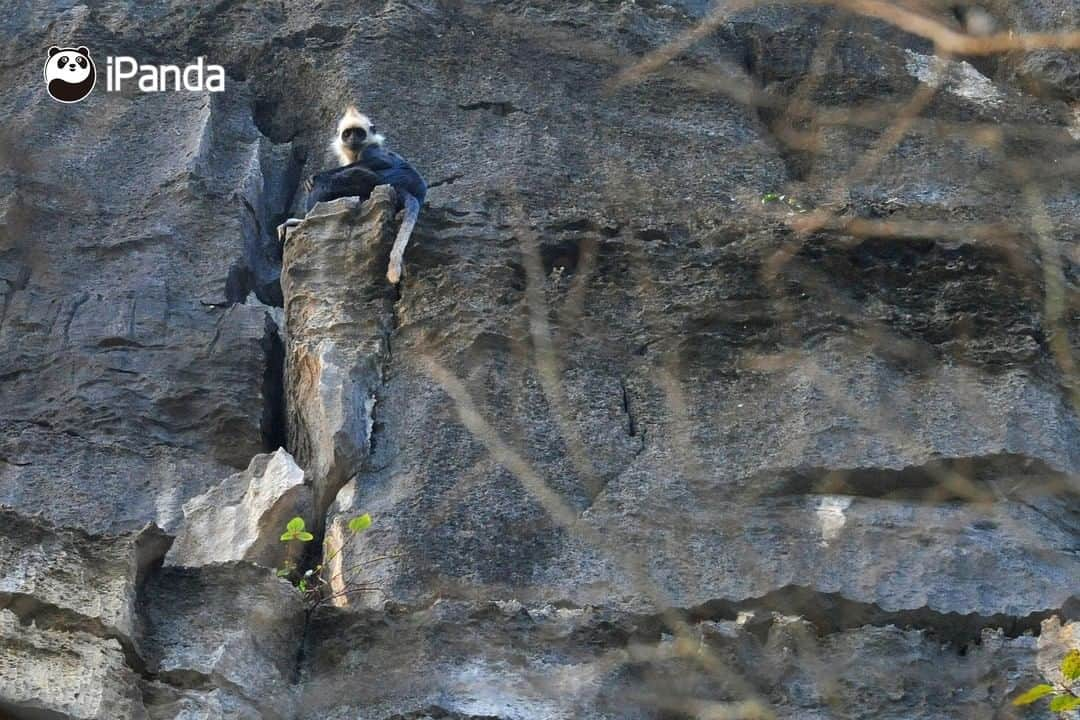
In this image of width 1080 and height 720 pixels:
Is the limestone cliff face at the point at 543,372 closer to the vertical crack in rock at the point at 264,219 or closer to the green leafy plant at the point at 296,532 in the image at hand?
the vertical crack in rock at the point at 264,219

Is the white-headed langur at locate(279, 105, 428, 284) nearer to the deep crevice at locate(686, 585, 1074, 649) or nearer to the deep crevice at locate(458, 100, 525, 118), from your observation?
the deep crevice at locate(458, 100, 525, 118)

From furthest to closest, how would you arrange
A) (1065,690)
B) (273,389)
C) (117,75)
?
(117,75) → (273,389) → (1065,690)

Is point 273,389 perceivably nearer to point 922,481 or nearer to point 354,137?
point 354,137

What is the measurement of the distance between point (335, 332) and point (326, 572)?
1526mm

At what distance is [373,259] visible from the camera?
30.8ft

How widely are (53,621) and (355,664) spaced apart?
101cm

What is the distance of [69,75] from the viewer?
11758mm

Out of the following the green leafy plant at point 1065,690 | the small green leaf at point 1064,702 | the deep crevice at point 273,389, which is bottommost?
the small green leaf at point 1064,702

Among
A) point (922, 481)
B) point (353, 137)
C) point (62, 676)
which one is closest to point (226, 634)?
point (62, 676)

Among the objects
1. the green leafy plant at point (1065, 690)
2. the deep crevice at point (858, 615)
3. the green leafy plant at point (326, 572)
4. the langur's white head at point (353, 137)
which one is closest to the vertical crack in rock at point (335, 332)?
the green leafy plant at point (326, 572)

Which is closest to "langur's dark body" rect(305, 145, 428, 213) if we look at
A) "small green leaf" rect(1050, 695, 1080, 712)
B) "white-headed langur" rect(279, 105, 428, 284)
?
"white-headed langur" rect(279, 105, 428, 284)

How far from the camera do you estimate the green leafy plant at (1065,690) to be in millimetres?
5823

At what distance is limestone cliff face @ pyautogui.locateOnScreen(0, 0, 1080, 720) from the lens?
6910 millimetres

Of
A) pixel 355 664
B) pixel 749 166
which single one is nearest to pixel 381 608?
pixel 355 664
